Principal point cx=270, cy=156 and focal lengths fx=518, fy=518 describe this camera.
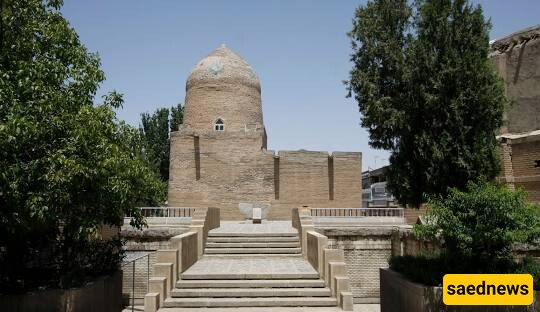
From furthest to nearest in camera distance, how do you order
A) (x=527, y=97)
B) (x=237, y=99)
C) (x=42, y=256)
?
1. (x=237, y=99)
2. (x=527, y=97)
3. (x=42, y=256)

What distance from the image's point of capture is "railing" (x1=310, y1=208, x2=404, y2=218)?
66.7ft

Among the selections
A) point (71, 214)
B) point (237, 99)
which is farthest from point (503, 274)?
point (237, 99)

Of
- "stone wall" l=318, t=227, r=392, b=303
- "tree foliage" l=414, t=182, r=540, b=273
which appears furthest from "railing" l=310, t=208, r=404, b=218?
"tree foliage" l=414, t=182, r=540, b=273

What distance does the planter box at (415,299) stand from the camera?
7.32m

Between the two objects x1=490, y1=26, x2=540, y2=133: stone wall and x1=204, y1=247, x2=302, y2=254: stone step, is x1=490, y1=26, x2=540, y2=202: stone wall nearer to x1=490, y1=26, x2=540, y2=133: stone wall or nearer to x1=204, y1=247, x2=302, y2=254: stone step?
x1=490, y1=26, x2=540, y2=133: stone wall

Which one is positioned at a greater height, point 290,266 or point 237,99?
point 237,99

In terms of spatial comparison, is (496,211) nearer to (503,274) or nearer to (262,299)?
(503,274)

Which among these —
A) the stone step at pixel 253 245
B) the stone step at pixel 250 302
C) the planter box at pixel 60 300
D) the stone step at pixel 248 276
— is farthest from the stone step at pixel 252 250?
the planter box at pixel 60 300

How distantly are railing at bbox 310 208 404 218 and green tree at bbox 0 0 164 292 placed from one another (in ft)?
44.3

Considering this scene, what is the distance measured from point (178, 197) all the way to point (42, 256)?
634 inches

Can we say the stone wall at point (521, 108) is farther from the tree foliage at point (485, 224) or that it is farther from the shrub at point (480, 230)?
the tree foliage at point (485, 224)

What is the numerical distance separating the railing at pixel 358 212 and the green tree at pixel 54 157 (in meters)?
13.5

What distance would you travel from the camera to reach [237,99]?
27.2m

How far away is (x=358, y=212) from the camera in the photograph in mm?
22000
